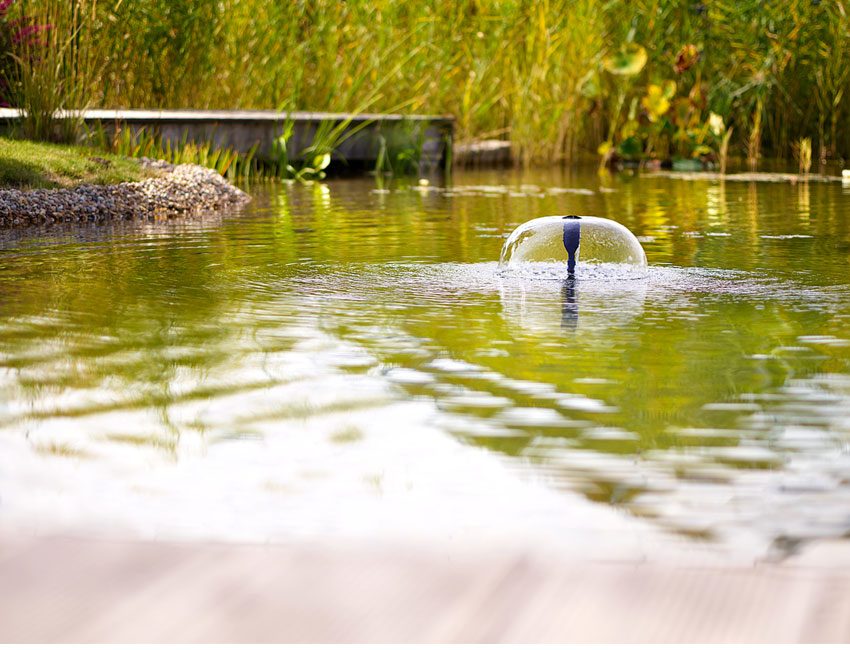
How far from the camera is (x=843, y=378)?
3.41 metres

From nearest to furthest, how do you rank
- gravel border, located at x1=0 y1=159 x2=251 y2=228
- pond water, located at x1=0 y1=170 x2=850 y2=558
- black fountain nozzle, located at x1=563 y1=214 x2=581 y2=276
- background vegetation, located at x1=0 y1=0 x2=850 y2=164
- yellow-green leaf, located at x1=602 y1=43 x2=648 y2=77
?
1. pond water, located at x1=0 y1=170 x2=850 y2=558
2. black fountain nozzle, located at x1=563 y1=214 x2=581 y2=276
3. gravel border, located at x1=0 y1=159 x2=251 y2=228
4. background vegetation, located at x1=0 y1=0 x2=850 y2=164
5. yellow-green leaf, located at x1=602 y1=43 x2=648 y2=77

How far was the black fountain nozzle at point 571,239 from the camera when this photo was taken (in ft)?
17.4

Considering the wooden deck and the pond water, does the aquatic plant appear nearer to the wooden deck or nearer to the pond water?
the wooden deck

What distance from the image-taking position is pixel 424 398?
3168 millimetres

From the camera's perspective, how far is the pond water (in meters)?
2.33

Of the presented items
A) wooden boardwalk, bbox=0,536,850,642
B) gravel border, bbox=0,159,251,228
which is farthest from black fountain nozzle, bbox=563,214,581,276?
gravel border, bbox=0,159,251,228

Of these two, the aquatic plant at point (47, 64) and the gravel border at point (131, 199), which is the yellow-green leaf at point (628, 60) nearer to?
the gravel border at point (131, 199)

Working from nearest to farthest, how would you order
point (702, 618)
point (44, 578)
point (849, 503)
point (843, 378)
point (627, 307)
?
point (702, 618)
point (44, 578)
point (849, 503)
point (843, 378)
point (627, 307)

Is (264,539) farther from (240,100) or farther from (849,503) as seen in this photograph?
(240,100)

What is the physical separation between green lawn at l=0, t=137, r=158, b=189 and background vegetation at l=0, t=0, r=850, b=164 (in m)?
2.36

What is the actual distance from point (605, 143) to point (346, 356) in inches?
441

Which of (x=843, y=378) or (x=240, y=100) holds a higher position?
(x=240, y=100)

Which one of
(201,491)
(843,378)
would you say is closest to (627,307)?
(843,378)

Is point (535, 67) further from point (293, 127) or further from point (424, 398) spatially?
point (424, 398)
